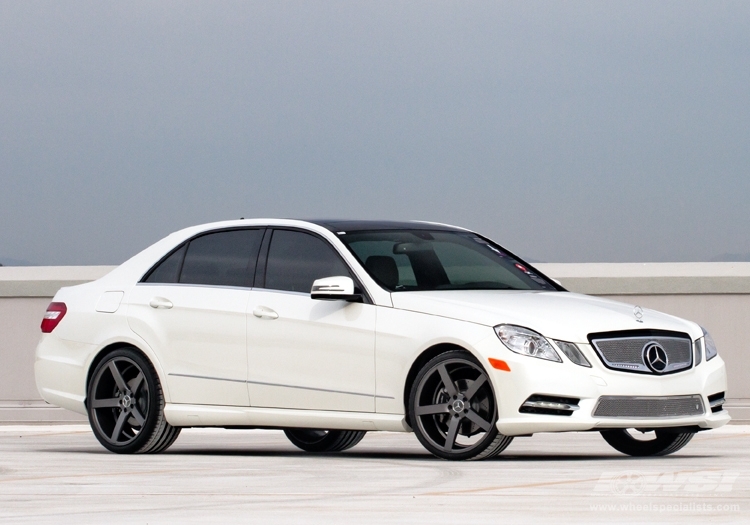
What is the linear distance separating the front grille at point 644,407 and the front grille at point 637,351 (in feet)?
0.60

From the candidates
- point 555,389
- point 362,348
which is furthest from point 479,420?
point 362,348

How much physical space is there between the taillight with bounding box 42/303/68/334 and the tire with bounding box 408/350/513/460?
3573 millimetres

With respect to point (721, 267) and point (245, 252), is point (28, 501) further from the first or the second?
point (721, 267)

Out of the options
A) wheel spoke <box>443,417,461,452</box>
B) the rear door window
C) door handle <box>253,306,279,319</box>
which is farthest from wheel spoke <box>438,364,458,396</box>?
the rear door window

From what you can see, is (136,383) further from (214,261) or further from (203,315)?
(214,261)

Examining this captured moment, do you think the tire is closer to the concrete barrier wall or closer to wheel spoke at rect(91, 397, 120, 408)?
wheel spoke at rect(91, 397, 120, 408)

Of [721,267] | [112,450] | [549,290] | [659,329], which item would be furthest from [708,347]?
[721,267]

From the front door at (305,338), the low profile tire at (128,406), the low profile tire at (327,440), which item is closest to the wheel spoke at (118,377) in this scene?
the low profile tire at (128,406)

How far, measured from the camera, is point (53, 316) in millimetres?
11938

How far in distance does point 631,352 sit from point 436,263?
5.57 ft

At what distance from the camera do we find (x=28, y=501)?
7367 millimetres

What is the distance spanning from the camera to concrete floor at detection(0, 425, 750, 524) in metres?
6.55

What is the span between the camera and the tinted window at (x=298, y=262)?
1038cm

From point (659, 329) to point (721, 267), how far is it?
8.88 metres
